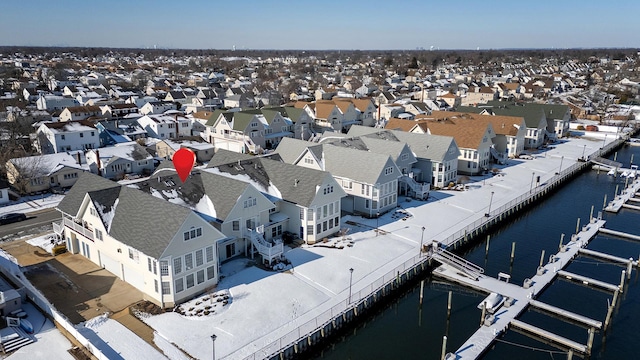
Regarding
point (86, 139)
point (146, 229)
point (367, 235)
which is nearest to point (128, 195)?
point (146, 229)

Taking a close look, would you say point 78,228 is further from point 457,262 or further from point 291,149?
point 457,262

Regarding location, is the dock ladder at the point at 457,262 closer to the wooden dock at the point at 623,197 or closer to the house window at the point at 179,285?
the house window at the point at 179,285

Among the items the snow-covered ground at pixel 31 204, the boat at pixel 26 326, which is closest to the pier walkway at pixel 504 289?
the boat at pixel 26 326

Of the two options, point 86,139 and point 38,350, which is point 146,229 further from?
point 86,139

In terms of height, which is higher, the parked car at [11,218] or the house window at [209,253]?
the house window at [209,253]

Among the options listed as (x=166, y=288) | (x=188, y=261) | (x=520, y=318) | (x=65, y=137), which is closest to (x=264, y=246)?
(x=188, y=261)

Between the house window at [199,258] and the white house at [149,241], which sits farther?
the house window at [199,258]

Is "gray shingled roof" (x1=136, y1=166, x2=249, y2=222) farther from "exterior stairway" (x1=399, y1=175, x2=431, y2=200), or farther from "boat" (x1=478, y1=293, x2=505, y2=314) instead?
"exterior stairway" (x1=399, y1=175, x2=431, y2=200)
